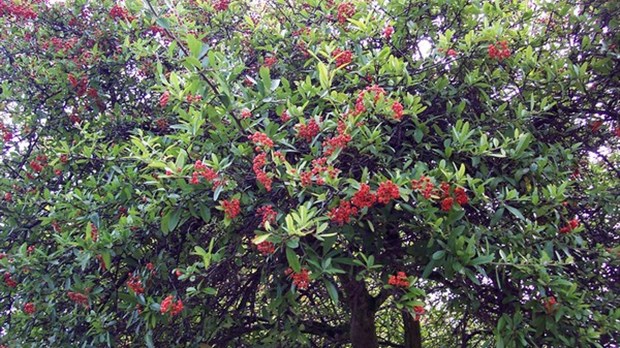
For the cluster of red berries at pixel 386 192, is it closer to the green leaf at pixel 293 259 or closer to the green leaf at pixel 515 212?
the green leaf at pixel 293 259

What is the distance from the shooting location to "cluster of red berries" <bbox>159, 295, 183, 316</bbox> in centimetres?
256

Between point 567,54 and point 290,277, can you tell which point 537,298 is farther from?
point 567,54

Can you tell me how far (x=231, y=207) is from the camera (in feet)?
8.13

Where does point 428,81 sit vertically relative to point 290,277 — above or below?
above

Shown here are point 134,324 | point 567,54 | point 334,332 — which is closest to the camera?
point 134,324

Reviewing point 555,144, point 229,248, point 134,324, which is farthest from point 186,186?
point 555,144

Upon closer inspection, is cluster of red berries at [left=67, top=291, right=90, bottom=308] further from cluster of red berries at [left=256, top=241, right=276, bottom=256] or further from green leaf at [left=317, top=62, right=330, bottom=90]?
green leaf at [left=317, top=62, right=330, bottom=90]

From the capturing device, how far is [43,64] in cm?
389

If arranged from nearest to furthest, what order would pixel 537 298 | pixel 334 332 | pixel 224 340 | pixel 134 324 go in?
pixel 537 298, pixel 134 324, pixel 224 340, pixel 334 332

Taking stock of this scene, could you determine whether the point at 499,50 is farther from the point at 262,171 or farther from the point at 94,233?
the point at 94,233

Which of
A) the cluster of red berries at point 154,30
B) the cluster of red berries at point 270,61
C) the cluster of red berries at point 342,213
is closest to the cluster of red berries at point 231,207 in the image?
the cluster of red berries at point 342,213

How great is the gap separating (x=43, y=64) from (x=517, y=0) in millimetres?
3128

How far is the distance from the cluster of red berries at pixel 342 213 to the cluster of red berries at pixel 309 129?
38 centimetres

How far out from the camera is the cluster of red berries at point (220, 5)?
3787 mm
